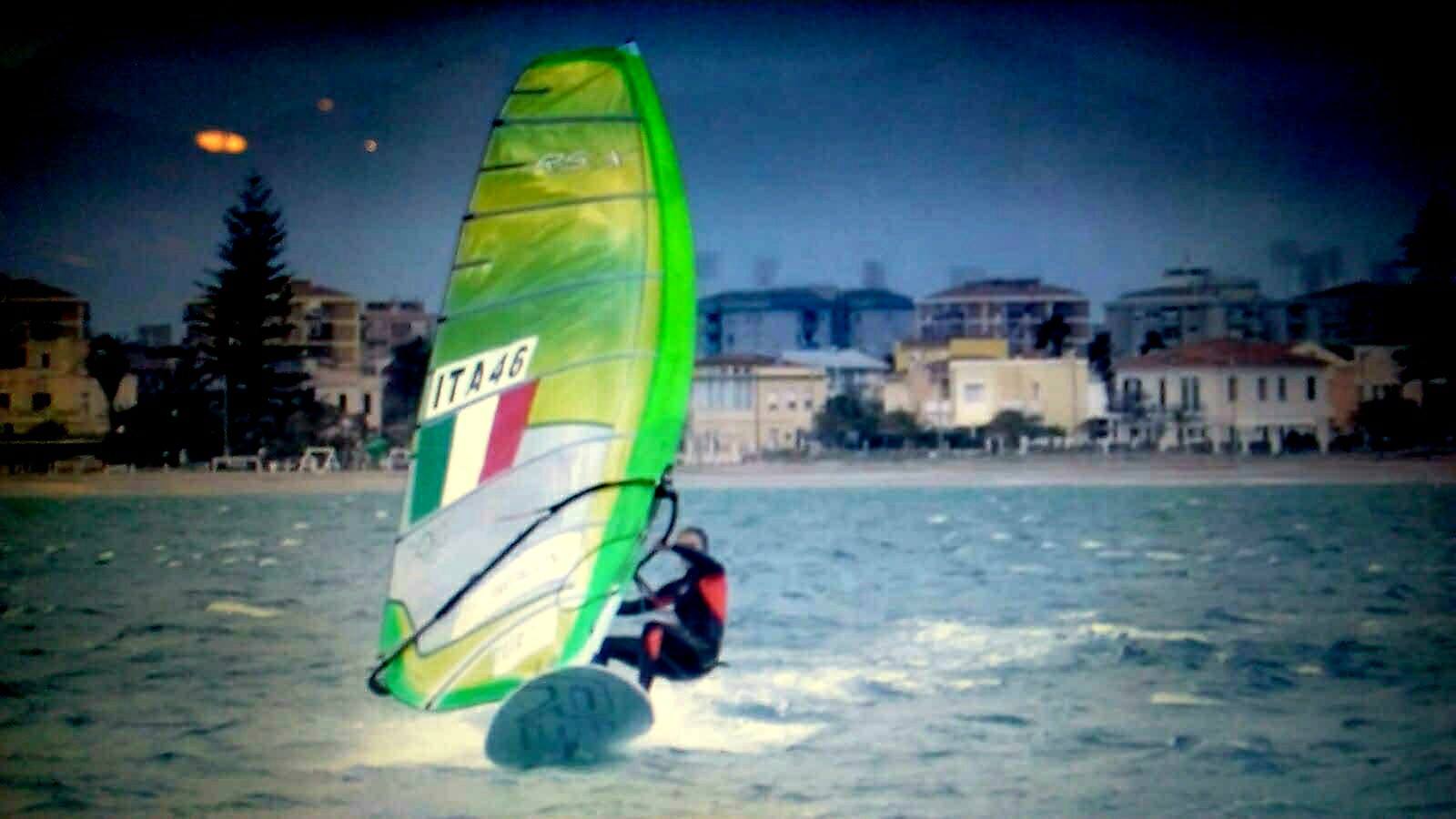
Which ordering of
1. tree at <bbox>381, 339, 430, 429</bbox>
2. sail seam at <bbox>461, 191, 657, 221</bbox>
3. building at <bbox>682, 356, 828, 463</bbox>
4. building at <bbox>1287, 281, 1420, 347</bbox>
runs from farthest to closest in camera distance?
building at <bbox>1287, 281, 1420, 347</bbox> < building at <bbox>682, 356, 828, 463</bbox> < tree at <bbox>381, 339, 430, 429</bbox> < sail seam at <bbox>461, 191, 657, 221</bbox>

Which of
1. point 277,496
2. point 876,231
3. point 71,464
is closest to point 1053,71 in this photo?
point 876,231

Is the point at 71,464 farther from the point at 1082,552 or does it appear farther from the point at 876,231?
the point at 1082,552

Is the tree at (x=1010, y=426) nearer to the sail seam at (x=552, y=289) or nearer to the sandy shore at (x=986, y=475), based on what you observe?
the sandy shore at (x=986, y=475)

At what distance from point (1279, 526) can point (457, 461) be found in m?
2.10

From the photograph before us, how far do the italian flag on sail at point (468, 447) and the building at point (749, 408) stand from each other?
0.48m

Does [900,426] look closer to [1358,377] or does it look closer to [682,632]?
[682,632]

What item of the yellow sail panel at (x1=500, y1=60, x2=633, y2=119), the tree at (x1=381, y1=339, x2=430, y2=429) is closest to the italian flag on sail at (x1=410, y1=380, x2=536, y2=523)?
the tree at (x1=381, y1=339, x2=430, y2=429)

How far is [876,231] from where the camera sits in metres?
3.77

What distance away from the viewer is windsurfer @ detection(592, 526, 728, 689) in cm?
321

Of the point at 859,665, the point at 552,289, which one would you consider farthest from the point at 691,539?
the point at 552,289

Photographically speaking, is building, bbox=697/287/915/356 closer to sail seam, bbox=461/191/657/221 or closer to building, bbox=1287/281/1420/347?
sail seam, bbox=461/191/657/221

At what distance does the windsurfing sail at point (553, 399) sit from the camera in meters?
3.18

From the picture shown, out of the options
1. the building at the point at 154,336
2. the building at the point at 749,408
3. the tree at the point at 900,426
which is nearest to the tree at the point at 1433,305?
the tree at the point at 900,426

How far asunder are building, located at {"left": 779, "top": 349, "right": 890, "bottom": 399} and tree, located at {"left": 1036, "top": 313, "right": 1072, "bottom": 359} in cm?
40
